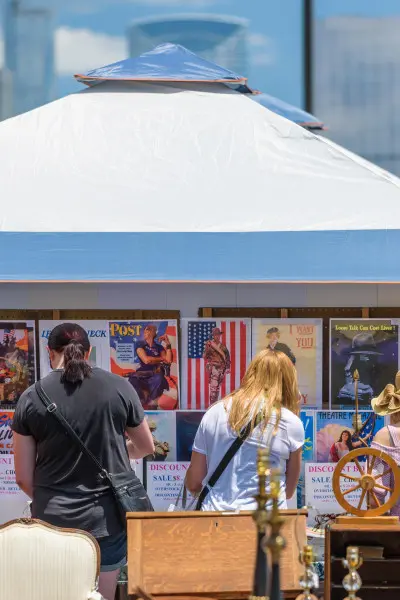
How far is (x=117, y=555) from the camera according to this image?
403cm

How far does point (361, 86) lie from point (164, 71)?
5.25 meters

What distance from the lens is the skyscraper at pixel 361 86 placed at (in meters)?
10.3

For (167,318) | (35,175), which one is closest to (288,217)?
(167,318)

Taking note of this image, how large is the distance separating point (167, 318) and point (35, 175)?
92cm

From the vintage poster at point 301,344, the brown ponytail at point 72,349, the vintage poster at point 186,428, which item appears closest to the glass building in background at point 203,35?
the vintage poster at point 301,344

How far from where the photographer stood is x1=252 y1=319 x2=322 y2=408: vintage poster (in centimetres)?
494

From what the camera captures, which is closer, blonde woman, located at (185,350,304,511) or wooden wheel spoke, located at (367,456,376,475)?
wooden wheel spoke, located at (367,456,376,475)

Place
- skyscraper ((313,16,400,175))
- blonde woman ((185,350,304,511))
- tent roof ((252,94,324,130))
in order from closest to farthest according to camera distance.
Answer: blonde woman ((185,350,304,511)) < tent roof ((252,94,324,130)) < skyscraper ((313,16,400,175))

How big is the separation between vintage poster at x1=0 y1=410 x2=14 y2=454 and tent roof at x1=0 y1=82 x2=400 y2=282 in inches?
31.1

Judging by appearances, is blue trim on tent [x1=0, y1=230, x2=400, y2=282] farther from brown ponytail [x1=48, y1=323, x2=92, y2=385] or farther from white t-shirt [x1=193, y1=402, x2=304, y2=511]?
white t-shirt [x1=193, y1=402, x2=304, y2=511]

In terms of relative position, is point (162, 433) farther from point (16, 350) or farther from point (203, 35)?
point (203, 35)

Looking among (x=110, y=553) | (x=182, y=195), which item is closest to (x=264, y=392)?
(x=110, y=553)

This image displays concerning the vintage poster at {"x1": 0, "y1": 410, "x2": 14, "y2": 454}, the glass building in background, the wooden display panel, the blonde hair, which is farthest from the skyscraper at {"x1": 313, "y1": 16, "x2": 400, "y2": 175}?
the wooden display panel

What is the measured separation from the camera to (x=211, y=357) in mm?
4969
